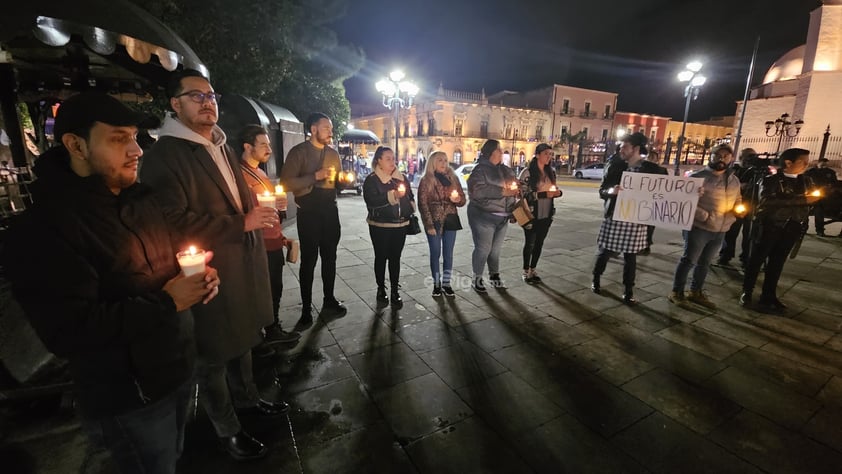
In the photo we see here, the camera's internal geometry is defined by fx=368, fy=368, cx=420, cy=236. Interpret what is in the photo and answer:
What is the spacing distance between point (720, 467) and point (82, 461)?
3.85m

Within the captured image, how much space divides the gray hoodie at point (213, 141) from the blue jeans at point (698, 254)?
4.96 meters

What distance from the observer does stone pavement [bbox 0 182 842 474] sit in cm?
229

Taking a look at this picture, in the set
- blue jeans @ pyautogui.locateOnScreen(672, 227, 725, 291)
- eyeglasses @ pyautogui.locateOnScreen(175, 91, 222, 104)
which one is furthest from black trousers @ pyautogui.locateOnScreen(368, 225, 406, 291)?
blue jeans @ pyautogui.locateOnScreen(672, 227, 725, 291)

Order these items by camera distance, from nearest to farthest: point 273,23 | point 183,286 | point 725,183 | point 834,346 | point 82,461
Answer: point 183,286 < point 82,461 < point 834,346 < point 725,183 < point 273,23

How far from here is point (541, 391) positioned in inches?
115

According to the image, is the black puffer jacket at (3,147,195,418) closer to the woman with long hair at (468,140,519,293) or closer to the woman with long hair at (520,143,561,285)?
the woman with long hair at (468,140,519,293)

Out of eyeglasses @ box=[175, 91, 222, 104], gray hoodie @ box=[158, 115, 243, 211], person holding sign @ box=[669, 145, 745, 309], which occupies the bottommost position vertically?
person holding sign @ box=[669, 145, 745, 309]

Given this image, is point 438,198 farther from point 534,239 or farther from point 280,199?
point 280,199

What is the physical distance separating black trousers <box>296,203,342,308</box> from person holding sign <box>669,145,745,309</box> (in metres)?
4.25

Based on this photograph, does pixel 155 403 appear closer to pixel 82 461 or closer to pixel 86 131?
pixel 86 131

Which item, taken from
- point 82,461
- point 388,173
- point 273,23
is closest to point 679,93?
point 273,23

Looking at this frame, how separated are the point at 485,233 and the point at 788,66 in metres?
34.8

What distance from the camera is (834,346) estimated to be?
3711 millimetres

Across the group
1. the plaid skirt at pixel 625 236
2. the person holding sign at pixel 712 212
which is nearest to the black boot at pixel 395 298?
the plaid skirt at pixel 625 236
